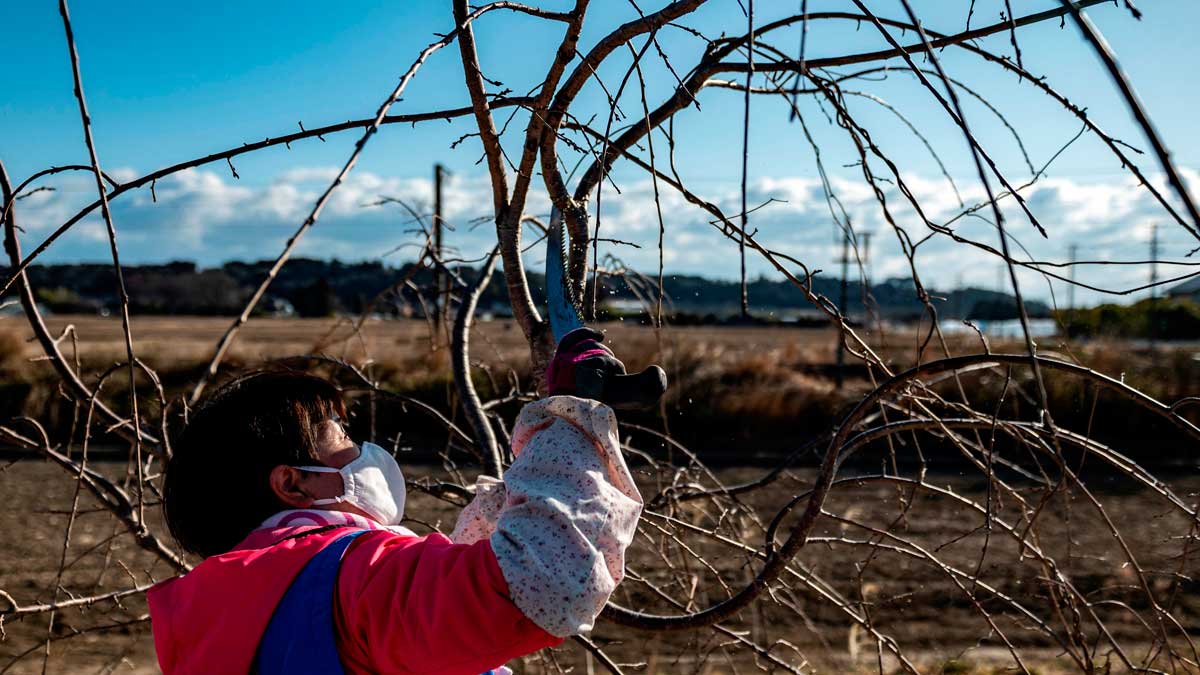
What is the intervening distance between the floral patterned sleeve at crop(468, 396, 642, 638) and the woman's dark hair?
11.7 inches

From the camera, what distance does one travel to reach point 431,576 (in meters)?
1.01

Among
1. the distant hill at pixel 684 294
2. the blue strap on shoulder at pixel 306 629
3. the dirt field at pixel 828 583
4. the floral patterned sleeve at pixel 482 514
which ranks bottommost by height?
the dirt field at pixel 828 583

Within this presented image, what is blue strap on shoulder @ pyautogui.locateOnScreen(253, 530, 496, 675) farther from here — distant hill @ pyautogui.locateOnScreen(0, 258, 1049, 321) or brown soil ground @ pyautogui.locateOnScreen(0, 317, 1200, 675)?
brown soil ground @ pyautogui.locateOnScreen(0, 317, 1200, 675)

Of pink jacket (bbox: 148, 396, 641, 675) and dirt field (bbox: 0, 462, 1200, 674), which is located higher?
pink jacket (bbox: 148, 396, 641, 675)

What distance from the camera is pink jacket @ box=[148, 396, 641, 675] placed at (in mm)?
980

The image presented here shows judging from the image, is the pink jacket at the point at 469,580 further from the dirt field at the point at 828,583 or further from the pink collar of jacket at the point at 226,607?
the dirt field at the point at 828,583

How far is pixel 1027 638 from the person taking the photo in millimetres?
4949

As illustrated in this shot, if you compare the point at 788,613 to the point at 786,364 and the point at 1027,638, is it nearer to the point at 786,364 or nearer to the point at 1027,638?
the point at 1027,638

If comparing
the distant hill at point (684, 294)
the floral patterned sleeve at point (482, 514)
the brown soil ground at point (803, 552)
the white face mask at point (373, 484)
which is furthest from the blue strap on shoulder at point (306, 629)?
the brown soil ground at point (803, 552)

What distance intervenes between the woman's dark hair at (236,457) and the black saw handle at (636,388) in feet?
1.31

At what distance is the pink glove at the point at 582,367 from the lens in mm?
1034

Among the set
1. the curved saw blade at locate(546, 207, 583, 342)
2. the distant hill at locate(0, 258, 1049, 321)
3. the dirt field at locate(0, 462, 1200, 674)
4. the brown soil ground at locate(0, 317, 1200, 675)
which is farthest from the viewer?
the dirt field at locate(0, 462, 1200, 674)

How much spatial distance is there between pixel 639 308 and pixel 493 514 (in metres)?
0.69

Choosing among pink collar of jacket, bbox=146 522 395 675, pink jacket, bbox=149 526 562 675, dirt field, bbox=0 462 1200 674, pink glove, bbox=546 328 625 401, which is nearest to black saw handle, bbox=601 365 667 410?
pink glove, bbox=546 328 625 401
